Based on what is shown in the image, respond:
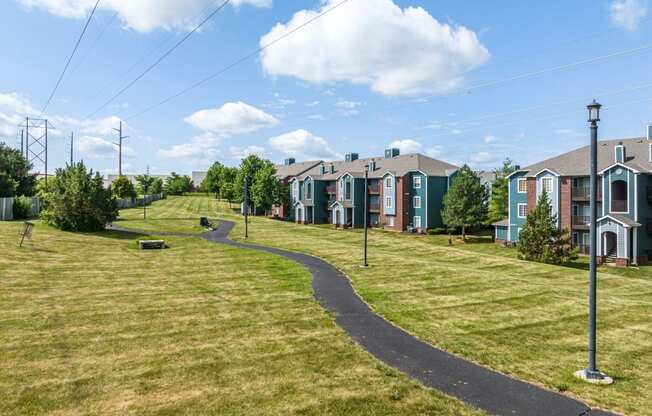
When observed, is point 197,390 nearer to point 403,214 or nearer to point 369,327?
point 369,327

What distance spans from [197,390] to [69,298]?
36.7ft

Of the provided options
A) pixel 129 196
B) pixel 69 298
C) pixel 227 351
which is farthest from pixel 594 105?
pixel 129 196

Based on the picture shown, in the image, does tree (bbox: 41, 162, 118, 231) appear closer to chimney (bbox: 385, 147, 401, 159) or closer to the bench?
the bench

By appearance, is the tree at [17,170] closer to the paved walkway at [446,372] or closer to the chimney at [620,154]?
the paved walkway at [446,372]

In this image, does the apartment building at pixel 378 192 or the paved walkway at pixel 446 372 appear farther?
the apartment building at pixel 378 192

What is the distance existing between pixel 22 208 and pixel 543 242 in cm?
5398

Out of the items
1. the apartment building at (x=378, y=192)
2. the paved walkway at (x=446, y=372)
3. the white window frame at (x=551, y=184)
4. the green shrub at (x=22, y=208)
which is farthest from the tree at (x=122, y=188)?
the paved walkway at (x=446, y=372)

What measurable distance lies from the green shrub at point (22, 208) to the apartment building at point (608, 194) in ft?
185

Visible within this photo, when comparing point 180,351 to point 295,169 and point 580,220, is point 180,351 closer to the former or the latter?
point 580,220

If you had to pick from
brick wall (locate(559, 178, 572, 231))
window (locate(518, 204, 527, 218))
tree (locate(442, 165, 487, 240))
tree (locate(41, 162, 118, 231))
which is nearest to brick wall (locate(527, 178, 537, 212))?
window (locate(518, 204, 527, 218))

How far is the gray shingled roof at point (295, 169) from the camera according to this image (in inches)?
3258

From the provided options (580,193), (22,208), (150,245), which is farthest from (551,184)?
(22,208)

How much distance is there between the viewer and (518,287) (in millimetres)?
20969

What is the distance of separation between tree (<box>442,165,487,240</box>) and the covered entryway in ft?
50.3
